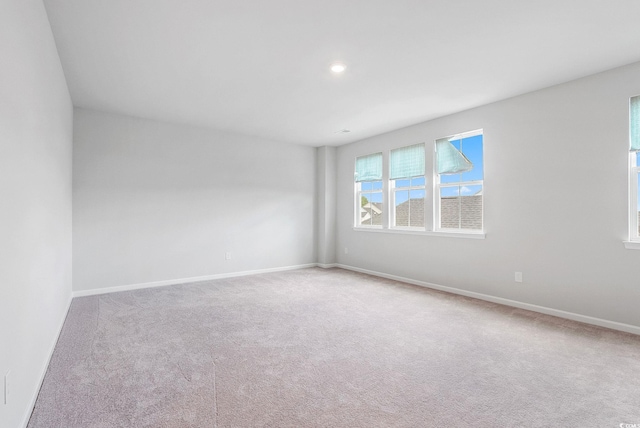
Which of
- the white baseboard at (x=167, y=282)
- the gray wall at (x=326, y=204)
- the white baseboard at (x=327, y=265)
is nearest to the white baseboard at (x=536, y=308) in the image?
the white baseboard at (x=327, y=265)

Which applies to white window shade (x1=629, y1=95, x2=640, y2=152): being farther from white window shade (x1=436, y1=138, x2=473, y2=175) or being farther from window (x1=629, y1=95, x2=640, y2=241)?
white window shade (x1=436, y1=138, x2=473, y2=175)

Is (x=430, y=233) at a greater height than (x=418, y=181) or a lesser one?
lesser

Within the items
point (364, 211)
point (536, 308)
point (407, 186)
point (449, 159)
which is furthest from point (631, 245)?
point (364, 211)

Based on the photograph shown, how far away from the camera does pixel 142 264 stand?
194 inches

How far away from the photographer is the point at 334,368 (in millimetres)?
2426

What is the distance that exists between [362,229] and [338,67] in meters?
3.61

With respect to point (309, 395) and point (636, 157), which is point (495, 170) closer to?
point (636, 157)

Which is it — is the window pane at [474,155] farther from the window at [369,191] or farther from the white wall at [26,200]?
the white wall at [26,200]

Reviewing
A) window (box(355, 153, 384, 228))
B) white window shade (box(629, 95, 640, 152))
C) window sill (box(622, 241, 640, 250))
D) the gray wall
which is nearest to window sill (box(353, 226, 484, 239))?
window (box(355, 153, 384, 228))

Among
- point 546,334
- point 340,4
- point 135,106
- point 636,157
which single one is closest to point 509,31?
point 340,4

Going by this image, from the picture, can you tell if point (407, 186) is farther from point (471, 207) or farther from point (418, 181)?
point (471, 207)

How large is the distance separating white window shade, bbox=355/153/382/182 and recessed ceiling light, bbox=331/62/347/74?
2.90 m

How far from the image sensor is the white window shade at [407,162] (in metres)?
5.23

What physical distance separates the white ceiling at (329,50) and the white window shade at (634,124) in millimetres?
413
